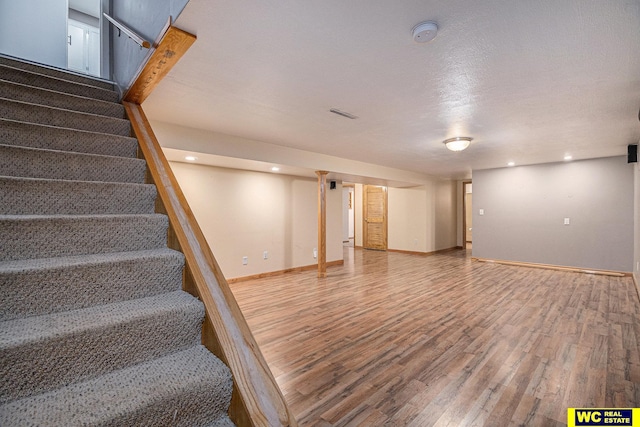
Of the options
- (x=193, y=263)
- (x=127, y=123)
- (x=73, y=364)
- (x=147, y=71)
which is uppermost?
(x=147, y=71)

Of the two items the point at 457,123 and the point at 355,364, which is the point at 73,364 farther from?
the point at 457,123

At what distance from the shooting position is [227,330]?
3.56ft

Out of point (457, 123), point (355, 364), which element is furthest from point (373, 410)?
point (457, 123)

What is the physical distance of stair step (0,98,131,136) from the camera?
6.12 feet

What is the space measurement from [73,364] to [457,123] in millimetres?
3703

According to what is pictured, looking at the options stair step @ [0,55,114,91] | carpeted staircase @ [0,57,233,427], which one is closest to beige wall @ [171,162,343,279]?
stair step @ [0,55,114,91]

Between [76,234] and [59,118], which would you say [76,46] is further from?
[76,234]

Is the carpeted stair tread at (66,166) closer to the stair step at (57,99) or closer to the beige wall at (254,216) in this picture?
the stair step at (57,99)

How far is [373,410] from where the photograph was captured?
1.79 m

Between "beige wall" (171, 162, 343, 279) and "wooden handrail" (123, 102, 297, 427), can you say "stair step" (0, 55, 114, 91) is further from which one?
"wooden handrail" (123, 102, 297, 427)

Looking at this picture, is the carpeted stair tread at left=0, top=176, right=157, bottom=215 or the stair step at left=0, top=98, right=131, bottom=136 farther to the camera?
the stair step at left=0, top=98, right=131, bottom=136

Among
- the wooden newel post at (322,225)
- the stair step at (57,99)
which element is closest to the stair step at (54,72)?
the stair step at (57,99)

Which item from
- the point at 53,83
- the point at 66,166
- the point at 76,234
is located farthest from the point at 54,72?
the point at 76,234

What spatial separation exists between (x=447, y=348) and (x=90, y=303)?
261 centimetres
